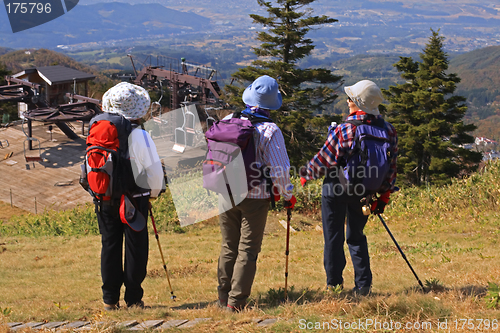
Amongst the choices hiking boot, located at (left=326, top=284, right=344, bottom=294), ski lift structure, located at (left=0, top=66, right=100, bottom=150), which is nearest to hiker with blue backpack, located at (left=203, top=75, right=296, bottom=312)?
hiking boot, located at (left=326, top=284, right=344, bottom=294)

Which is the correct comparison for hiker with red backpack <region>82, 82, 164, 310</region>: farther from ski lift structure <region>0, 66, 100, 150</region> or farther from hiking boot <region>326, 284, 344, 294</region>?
ski lift structure <region>0, 66, 100, 150</region>

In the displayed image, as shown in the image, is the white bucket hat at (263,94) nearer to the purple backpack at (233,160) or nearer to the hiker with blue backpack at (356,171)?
the purple backpack at (233,160)

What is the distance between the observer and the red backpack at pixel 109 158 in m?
3.59

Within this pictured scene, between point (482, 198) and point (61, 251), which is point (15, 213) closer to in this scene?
point (61, 251)

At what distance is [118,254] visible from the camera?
3.92m

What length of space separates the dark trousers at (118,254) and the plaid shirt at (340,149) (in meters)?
1.61

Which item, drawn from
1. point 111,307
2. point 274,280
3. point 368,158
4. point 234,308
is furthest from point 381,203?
point 111,307

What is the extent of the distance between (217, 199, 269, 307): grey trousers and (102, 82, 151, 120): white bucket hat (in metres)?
1.23

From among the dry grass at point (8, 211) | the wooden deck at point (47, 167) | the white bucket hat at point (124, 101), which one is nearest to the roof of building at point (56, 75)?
the wooden deck at point (47, 167)

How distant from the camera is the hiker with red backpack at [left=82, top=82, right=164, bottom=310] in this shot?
11.8ft

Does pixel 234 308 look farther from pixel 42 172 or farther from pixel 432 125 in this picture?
pixel 432 125

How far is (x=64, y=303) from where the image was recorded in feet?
Result: 14.6

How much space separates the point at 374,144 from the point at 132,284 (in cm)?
253

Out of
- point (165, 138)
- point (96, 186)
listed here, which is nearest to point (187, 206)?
point (96, 186)
